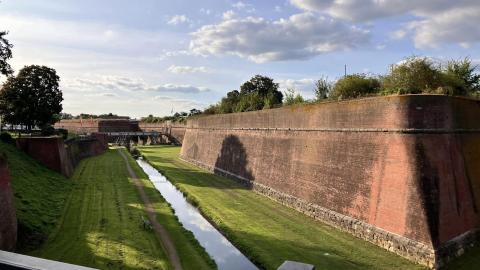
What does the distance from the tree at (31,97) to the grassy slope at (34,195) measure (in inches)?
515

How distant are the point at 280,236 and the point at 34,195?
1046 centimetres

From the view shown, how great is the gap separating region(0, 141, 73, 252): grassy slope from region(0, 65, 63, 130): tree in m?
13.1

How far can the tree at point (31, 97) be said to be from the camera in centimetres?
3531

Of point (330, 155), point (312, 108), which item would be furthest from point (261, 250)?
point (312, 108)

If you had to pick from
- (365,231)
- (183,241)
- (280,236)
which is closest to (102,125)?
(183,241)

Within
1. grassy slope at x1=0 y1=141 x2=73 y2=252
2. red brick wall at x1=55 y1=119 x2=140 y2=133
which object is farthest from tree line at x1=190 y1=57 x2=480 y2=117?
red brick wall at x1=55 y1=119 x2=140 y2=133

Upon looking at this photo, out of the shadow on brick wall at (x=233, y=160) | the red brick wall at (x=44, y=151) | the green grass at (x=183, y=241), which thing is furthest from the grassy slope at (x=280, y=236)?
the red brick wall at (x=44, y=151)

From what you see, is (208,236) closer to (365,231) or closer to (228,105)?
(365,231)

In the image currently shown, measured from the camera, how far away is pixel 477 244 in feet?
44.0

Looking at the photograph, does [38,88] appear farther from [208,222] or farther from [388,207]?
[388,207]

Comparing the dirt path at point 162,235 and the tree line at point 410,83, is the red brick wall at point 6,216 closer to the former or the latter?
the dirt path at point 162,235

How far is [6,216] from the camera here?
11383mm

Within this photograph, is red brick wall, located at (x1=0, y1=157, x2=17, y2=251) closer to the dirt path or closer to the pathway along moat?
the dirt path

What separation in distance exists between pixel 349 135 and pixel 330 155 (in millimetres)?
1432
